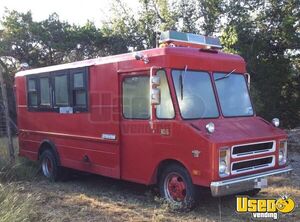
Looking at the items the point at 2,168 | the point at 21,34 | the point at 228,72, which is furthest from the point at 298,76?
the point at 2,168

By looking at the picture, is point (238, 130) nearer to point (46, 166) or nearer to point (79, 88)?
point (79, 88)

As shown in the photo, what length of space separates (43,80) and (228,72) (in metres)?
4.83

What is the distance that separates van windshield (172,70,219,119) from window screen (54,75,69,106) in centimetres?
342

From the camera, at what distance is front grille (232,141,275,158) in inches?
289

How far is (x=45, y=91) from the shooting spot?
11.2 metres

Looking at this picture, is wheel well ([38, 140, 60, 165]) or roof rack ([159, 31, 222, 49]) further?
wheel well ([38, 140, 60, 165])

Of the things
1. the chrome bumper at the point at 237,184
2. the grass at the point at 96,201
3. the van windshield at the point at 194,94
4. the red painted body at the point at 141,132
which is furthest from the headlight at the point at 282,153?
the van windshield at the point at 194,94

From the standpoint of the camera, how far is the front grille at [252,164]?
739cm

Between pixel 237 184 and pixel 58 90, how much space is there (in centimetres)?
515

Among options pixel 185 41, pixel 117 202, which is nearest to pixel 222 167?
pixel 117 202

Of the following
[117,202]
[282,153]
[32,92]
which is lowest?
[117,202]

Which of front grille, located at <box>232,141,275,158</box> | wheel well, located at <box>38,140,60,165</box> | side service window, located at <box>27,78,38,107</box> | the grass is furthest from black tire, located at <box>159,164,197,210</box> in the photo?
side service window, located at <box>27,78,38,107</box>

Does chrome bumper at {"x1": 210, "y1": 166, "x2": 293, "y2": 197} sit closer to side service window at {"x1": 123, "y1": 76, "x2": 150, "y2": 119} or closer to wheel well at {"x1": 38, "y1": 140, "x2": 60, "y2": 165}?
side service window at {"x1": 123, "y1": 76, "x2": 150, "y2": 119}

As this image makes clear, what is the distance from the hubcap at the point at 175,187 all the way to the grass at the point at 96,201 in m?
0.20
